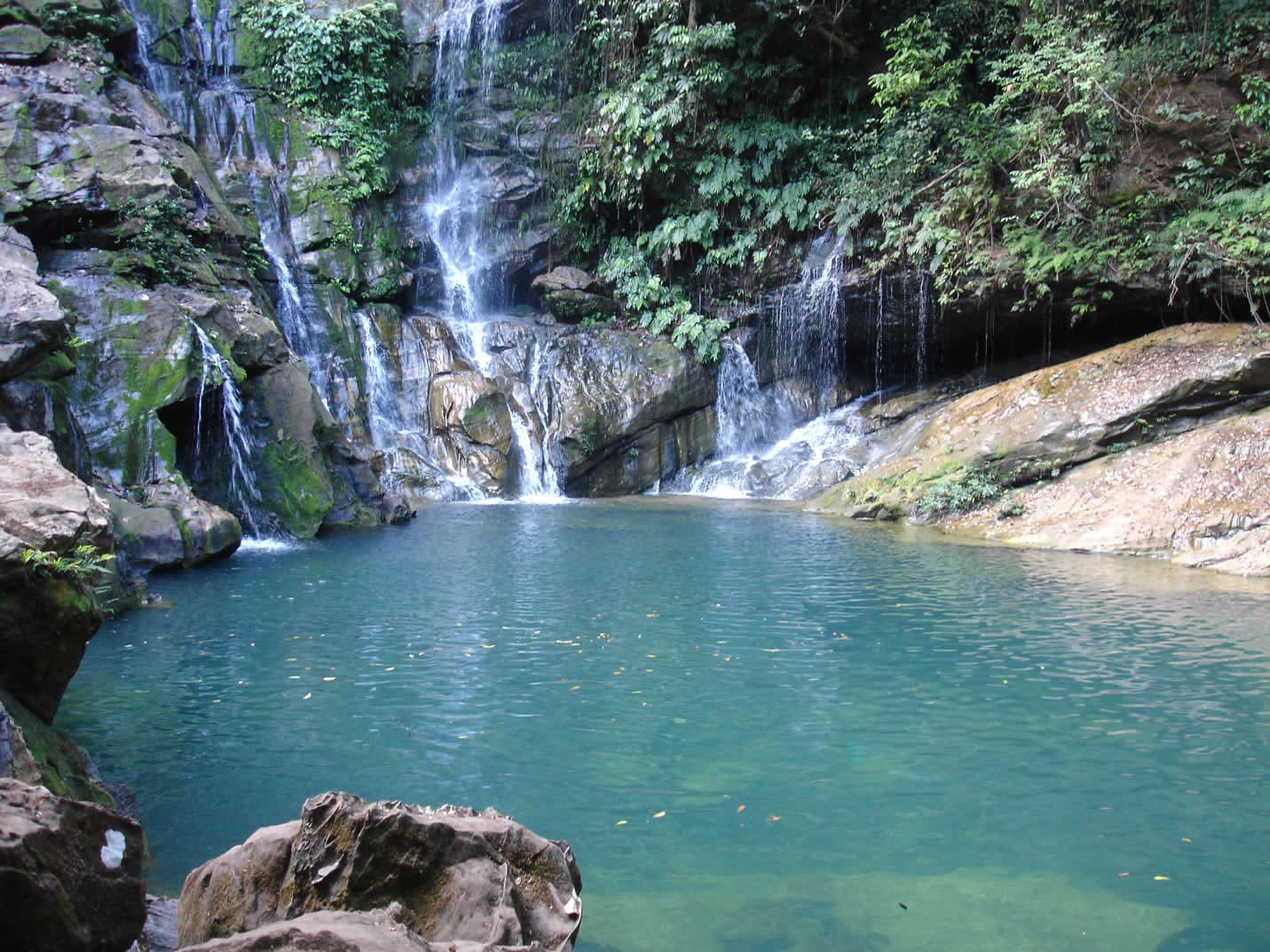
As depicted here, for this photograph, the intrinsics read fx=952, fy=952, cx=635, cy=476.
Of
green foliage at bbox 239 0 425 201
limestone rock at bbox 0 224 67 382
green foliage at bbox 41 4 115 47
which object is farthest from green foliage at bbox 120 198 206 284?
green foliage at bbox 239 0 425 201

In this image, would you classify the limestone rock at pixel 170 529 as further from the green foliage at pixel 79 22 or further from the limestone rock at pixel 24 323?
the green foliage at pixel 79 22

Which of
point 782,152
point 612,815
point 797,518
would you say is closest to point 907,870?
point 612,815

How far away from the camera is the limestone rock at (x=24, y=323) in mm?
7301

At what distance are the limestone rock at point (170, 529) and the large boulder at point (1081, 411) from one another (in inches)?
374

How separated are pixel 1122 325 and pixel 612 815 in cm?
1695

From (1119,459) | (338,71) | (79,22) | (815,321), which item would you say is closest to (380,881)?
(1119,459)

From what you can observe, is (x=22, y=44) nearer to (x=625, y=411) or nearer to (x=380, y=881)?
(x=625, y=411)

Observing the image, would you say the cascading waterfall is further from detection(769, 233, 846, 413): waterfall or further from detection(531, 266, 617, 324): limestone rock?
detection(769, 233, 846, 413): waterfall

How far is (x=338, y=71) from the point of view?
22250 mm

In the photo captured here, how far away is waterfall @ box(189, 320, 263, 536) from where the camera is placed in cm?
1288

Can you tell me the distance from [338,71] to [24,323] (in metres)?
17.1

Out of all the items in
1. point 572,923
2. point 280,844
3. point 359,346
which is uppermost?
point 359,346

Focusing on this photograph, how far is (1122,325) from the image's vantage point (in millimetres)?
18125

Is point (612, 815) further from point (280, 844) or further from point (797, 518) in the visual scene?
point (797, 518)
